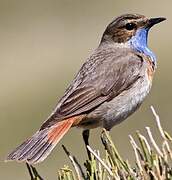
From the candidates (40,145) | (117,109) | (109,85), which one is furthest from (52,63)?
(40,145)

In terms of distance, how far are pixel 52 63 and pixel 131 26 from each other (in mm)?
15138

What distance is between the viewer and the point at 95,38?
25.2m

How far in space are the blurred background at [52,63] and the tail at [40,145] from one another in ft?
22.4

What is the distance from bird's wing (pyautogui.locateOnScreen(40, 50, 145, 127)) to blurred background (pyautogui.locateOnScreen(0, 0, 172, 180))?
5.95 meters

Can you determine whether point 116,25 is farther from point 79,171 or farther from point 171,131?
point 171,131

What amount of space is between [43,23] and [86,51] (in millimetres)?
4170

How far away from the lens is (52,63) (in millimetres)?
23531

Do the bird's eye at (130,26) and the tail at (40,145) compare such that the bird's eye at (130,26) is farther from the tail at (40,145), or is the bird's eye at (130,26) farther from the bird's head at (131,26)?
the tail at (40,145)

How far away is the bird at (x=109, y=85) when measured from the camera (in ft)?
23.9

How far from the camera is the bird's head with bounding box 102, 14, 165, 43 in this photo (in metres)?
8.41

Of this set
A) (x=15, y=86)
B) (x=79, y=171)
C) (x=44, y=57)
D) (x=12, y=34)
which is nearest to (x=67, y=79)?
(x=15, y=86)

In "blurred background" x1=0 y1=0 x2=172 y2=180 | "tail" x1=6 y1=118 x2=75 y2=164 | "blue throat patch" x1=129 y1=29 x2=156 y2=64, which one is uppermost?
"blue throat patch" x1=129 y1=29 x2=156 y2=64

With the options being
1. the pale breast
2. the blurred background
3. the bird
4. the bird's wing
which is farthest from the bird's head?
the blurred background

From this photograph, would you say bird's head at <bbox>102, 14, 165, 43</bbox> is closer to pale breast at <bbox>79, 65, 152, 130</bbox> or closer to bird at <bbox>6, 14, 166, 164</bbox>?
bird at <bbox>6, 14, 166, 164</bbox>
